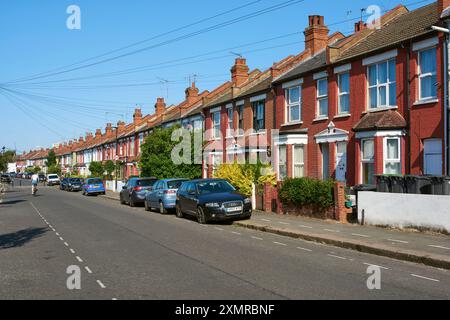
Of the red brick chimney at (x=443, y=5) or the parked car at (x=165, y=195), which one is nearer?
the red brick chimney at (x=443, y=5)

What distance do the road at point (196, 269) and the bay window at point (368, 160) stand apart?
23.7 ft

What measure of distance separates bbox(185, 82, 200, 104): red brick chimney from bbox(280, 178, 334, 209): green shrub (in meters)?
29.9

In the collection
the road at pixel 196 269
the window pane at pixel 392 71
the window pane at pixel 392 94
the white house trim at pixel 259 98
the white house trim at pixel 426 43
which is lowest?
the road at pixel 196 269

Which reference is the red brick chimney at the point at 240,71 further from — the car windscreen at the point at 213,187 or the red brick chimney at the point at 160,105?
the red brick chimney at the point at 160,105

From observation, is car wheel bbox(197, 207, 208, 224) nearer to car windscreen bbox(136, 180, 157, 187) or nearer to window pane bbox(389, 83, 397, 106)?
window pane bbox(389, 83, 397, 106)

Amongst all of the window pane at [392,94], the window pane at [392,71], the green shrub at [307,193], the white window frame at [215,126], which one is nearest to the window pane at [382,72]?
the window pane at [392,71]

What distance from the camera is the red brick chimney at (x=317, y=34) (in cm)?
2784

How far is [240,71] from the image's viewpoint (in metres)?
37.2

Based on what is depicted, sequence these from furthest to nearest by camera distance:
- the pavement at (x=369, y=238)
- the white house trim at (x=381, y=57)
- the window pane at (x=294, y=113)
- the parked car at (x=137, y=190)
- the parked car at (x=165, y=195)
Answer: the parked car at (x=137, y=190) → the window pane at (x=294, y=113) → the parked car at (x=165, y=195) → the white house trim at (x=381, y=57) → the pavement at (x=369, y=238)

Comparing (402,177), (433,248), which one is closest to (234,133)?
(402,177)

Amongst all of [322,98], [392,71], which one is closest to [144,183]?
[322,98]

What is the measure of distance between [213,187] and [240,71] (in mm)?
20431

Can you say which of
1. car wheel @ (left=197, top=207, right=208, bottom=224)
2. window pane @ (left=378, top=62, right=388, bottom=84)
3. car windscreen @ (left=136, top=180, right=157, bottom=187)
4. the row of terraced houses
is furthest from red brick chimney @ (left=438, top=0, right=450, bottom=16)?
car windscreen @ (left=136, top=180, right=157, bottom=187)

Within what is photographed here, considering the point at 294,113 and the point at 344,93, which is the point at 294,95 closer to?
the point at 294,113
